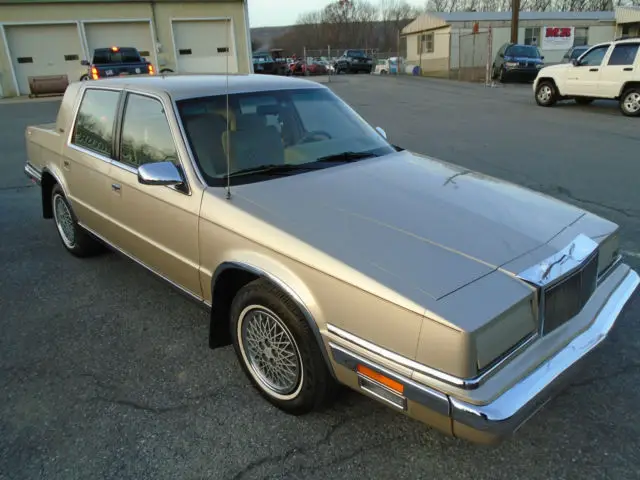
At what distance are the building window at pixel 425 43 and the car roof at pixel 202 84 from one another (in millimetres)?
34038

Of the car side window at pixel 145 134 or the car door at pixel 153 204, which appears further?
the car side window at pixel 145 134

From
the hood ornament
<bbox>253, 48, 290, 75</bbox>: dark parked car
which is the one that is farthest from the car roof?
<bbox>253, 48, 290, 75</bbox>: dark parked car

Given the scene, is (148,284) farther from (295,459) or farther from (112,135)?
(295,459)

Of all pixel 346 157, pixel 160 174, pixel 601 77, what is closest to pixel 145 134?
pixel 160 174

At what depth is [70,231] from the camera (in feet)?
15.8

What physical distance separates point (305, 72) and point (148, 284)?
32711 mm

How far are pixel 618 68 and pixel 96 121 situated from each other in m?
13.3

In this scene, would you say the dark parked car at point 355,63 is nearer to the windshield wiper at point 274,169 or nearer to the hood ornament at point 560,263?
the windshield wiper at point 274,169

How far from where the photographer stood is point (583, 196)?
20.3 ft

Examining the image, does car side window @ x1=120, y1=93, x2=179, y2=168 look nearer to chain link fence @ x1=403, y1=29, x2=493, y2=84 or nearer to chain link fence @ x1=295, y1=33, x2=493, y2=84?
chain link fence @ x1=295, y1=33, x2=493, y2=84

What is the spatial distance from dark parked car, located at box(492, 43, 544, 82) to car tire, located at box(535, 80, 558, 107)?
8730mm

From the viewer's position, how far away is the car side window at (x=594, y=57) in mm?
13352

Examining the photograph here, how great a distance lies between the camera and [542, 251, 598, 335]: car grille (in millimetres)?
2176

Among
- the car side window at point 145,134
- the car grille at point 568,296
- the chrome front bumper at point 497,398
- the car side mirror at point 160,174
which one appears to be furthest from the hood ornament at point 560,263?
the car side window at point 145,134
